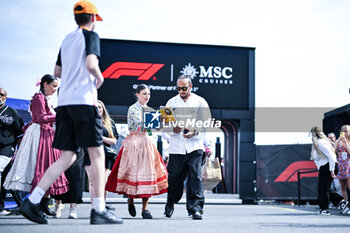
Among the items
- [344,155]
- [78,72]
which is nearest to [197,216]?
[78,72]

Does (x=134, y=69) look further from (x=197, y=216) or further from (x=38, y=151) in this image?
(x=197, y=216)

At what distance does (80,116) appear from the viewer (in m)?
3.69

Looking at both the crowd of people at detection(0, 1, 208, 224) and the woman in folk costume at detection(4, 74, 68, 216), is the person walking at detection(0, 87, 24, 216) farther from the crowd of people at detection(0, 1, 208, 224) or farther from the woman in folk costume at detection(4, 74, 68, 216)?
the woman in folk costume at detection(4, 74, 68, 216)

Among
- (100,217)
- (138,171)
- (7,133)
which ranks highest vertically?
(7,133)

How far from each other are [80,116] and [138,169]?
1.94 meters

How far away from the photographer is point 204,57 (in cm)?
1242

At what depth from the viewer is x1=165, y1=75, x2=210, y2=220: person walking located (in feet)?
18.1

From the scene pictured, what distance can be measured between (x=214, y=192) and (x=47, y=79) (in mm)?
8907

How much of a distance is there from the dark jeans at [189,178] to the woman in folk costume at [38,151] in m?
1.30

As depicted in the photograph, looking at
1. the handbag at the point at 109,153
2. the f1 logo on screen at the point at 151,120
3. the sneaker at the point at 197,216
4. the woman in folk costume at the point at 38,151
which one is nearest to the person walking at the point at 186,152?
the sneaker at the point at 197,216

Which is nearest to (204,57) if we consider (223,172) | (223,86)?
(223,86)

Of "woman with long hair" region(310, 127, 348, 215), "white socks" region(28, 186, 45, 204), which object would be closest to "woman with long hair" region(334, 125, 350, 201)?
"woman with long hair" region(310, 127, 348, 215)

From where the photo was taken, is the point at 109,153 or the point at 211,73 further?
the point at 211,73

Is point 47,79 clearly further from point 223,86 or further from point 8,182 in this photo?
point 223,86
